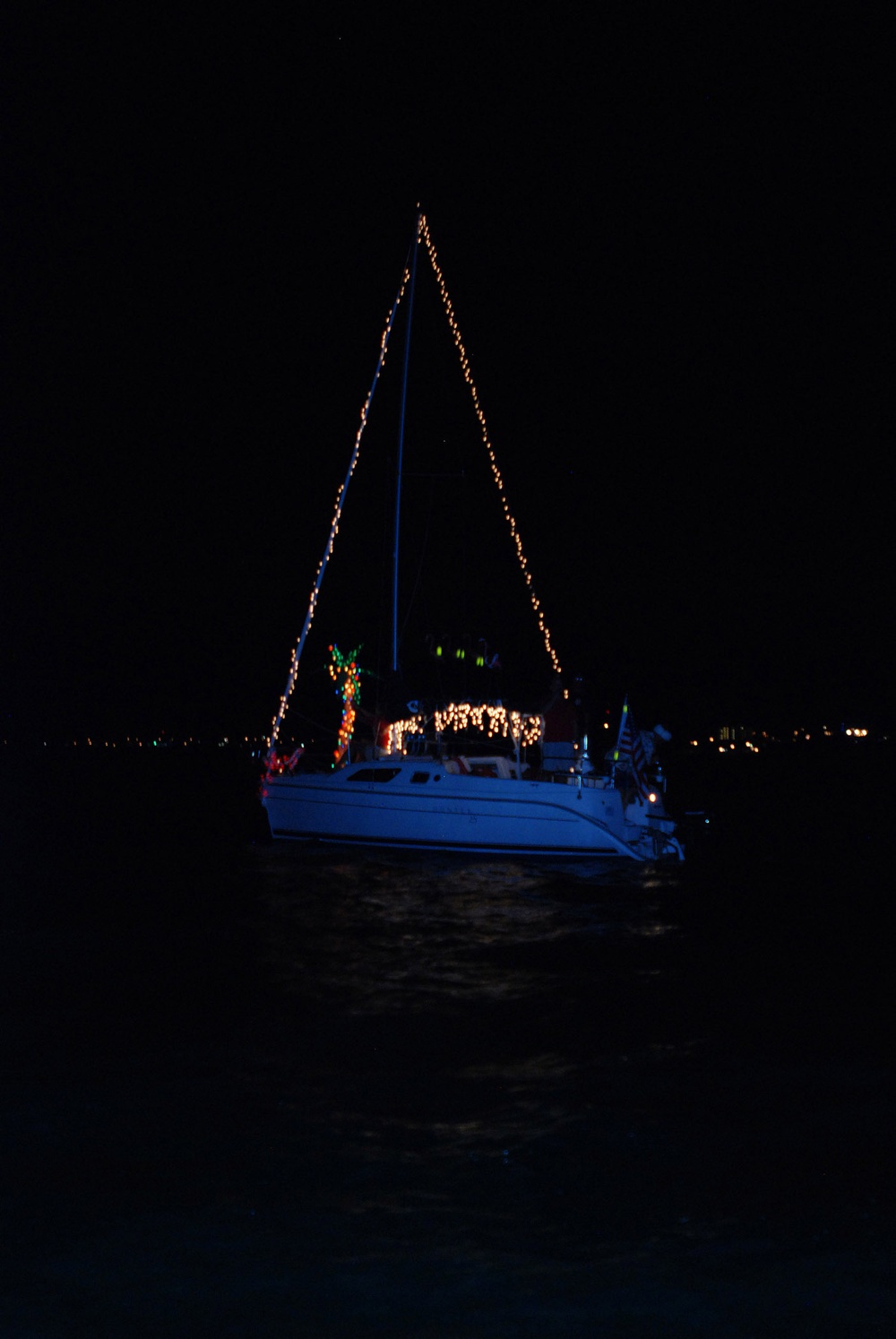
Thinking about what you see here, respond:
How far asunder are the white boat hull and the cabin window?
0.02 meters

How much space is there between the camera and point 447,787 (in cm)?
2805

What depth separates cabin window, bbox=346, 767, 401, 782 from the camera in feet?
93.8

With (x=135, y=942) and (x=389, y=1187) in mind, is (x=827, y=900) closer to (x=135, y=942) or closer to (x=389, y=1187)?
(x=135, y=942)

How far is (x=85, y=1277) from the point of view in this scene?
6.58 m

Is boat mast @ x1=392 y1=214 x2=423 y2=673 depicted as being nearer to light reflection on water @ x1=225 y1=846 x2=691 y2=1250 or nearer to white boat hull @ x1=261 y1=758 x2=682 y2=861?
white boat hull @ x1=261 y1=758 x2=682 y2=861

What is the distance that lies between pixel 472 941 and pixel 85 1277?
11869 millimetres

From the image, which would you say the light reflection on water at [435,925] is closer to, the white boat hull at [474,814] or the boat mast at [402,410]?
the white boat hull at [474,814]

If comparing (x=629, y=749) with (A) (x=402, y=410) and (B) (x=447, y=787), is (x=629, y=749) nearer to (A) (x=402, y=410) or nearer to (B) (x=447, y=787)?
(B) (x=447, y=787)

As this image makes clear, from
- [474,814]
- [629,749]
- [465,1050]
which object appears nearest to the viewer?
[465,1050]

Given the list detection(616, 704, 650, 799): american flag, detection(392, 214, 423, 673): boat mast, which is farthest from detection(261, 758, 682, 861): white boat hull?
detection(392, 214, 423, 673): boat mast

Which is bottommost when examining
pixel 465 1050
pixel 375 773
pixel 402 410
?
pixel 465 1050

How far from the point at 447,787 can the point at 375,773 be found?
1.84m

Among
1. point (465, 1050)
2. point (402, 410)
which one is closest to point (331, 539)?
point (402, 410)

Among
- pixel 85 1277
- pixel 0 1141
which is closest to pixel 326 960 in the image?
pixel 0 1141
